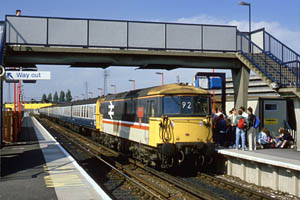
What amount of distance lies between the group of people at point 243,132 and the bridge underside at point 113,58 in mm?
5065

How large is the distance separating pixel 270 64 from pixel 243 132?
5776 millimetres

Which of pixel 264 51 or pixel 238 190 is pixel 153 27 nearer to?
pixel 264 51

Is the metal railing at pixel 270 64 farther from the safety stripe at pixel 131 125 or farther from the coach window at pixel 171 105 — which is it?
the safety stripe at pixel 131 125

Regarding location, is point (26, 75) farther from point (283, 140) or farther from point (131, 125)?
point (283, 140)

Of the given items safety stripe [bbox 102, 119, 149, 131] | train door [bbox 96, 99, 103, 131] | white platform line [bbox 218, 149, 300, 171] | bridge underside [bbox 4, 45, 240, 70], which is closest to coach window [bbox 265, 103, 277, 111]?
bridge underside [bbox 4, 45, 240, 70]

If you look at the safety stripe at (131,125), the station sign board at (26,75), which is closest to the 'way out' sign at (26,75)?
the station sign board at (26,75)

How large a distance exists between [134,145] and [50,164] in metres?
3.62

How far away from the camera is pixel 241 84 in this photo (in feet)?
66.5

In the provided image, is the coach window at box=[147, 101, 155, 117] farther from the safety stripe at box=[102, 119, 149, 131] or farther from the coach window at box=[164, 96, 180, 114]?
the coach window at box=[164, 96, 180, 114]

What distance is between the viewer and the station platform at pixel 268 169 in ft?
34.7

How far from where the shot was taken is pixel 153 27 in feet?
65.7

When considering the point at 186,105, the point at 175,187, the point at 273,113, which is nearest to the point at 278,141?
the point at 273,113

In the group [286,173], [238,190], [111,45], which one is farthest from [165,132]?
[111,45]

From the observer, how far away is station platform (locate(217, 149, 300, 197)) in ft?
34.7
